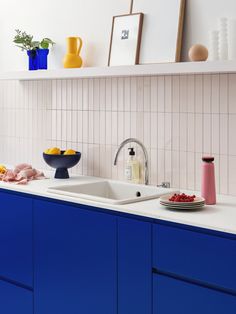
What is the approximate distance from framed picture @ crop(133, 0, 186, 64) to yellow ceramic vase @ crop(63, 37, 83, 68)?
1.65 feet

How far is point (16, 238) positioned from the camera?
3168 millimetres

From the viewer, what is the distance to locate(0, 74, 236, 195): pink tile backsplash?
2.90 meters

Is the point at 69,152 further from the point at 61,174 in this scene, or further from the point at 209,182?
the point at 209,182

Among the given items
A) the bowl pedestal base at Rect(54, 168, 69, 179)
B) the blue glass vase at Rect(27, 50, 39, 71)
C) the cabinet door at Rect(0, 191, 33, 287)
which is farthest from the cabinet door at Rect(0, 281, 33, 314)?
the blue glass vase at Rect(27, 50, 39, 71)

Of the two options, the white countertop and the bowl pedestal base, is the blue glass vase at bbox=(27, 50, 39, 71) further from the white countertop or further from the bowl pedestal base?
the white countertop

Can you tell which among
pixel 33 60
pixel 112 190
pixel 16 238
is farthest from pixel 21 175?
pixel 33 60

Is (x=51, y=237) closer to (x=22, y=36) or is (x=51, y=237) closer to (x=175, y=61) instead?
(x=175, y=61)

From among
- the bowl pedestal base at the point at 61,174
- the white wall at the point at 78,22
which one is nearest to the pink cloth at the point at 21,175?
the bowl pedestal base at the point at 61,174

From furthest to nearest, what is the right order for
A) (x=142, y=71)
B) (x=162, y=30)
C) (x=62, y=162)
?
1. (x=62, y=162)
2. (x=162, y=30)
3. (x=142, y=71)

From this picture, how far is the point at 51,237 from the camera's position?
2.94 m

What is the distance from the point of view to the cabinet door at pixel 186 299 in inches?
85.0

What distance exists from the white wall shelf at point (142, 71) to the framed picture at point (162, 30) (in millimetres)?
139

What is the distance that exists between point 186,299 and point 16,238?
1231mm

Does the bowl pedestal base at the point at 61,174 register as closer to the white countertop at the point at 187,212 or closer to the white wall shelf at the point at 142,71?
the white countertop at the point at 187,212
